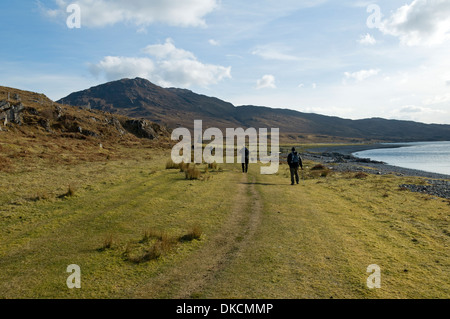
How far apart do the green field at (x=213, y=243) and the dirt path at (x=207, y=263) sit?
37 mm

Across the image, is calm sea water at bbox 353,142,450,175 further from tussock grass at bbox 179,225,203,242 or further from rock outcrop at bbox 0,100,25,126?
rock outcrop at bbox 0,100,25,126

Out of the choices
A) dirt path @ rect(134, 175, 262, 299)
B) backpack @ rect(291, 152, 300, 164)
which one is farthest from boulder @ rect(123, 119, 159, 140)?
dirt path @ rect(134, 175, 262, 299)

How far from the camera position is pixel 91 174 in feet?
79.1

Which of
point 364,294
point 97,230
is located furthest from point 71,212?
point 364,294

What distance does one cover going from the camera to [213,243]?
10133 mm

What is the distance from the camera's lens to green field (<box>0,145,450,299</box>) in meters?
7.15

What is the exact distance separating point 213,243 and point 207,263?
169cm

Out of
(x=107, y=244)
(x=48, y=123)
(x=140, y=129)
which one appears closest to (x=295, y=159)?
(x=107, y=244)

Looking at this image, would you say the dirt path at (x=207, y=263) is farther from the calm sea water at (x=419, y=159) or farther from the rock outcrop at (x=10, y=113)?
the calm sea water at (x=419, y=159)

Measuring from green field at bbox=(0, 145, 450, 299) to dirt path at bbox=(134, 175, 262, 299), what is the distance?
37 millimetres

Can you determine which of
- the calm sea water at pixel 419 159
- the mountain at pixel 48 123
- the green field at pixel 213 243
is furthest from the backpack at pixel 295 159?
the mountain at pixel 48 123

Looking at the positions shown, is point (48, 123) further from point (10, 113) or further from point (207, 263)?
point (207, 263)

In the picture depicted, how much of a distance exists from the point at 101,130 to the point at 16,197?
49.8m

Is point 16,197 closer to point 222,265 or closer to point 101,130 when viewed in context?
point 222,265
